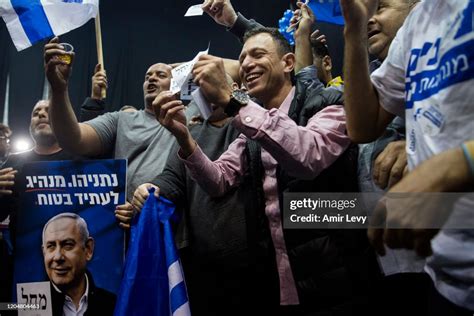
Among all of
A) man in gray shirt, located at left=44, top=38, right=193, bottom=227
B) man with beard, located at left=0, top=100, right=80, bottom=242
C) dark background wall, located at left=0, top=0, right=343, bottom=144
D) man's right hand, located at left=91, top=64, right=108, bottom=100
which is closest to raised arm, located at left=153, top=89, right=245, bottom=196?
man in gray shirt, located at left=44, top=38, right=193, bottom=227

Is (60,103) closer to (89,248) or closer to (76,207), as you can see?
(76,207)

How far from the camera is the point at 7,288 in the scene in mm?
2209

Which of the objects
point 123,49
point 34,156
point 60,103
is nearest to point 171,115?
point 60,103

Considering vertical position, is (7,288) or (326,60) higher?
(326,60)

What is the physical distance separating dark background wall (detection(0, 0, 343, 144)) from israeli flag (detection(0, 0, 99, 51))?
420 centimetres

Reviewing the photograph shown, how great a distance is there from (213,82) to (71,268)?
103 cm

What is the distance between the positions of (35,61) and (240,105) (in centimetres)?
637

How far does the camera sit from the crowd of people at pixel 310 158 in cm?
91

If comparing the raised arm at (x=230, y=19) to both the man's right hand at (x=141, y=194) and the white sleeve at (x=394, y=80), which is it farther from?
the white sleeve at (x=394, y=80)

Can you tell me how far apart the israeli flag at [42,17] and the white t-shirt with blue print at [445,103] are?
2.13 metres

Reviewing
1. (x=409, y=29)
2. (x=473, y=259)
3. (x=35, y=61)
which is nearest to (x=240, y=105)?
(x=409, y=29)

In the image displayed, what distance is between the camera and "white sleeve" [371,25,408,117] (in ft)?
3.85

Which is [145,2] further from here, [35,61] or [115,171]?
[115,171]

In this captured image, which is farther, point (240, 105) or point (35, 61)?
point (35, 61)
